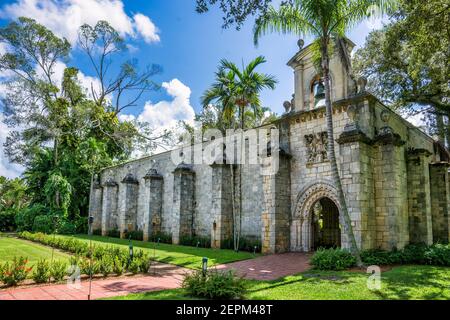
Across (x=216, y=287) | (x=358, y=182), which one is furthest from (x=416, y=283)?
(x=216, y=287)

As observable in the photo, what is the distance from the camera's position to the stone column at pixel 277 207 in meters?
14.7

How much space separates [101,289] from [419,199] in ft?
41.2

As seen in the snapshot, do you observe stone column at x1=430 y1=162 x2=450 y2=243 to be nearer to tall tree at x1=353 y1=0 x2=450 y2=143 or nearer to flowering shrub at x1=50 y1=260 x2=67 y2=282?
tall tree at x1=353 y1=0 x2=450 y2=143

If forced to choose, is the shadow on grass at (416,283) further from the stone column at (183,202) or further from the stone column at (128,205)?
the stone column at (128,205)

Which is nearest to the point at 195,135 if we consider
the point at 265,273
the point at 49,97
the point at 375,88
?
the point at 49,97

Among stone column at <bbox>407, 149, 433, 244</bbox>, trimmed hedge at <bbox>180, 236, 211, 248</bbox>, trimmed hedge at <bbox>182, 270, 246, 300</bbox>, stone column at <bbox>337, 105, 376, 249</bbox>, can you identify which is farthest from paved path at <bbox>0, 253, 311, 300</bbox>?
trimmed hedge at <bbox>180, 236, 211, 248</bbox>

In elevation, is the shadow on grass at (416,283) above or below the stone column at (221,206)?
below

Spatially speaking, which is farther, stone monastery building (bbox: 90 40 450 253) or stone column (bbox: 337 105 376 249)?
stone monastery building (bbox: 90 40 450 253)

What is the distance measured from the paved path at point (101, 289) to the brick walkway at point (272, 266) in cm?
221

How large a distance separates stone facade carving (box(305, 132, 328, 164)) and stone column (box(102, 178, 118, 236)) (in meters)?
18.8

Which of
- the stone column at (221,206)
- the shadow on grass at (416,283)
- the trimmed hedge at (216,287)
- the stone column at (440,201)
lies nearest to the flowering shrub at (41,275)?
the trimmed hedge at (216,287)

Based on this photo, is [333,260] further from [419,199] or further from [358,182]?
[419,199]

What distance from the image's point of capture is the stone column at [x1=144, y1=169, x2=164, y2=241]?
2236cm

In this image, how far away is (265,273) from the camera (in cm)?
1034
